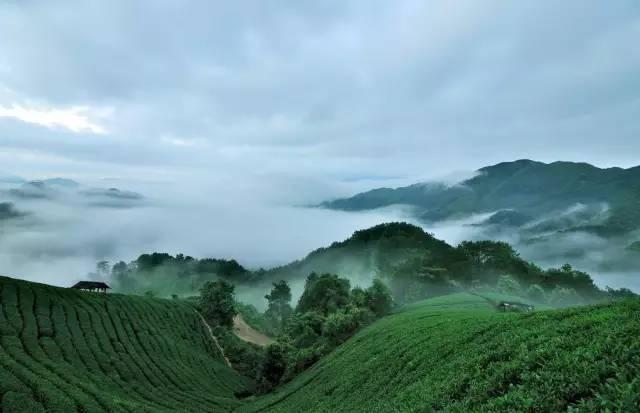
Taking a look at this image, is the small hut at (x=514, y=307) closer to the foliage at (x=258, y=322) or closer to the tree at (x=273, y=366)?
the tree at (x=273, y=366)

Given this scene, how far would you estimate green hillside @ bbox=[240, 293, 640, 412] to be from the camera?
9914 millimetres

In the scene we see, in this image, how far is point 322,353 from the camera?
2121 inches

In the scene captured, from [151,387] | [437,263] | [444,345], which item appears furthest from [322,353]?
[437,263]

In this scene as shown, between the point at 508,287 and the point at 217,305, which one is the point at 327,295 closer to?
the point at 217,305

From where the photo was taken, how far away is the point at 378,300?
221ft

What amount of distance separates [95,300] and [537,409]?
251 feet

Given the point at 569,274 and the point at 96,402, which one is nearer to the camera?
the point at 96,402

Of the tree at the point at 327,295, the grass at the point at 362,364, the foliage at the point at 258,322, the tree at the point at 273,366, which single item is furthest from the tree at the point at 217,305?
the tree at the point at 273,366

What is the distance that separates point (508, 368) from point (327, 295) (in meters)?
66.7

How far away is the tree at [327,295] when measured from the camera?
76562mm

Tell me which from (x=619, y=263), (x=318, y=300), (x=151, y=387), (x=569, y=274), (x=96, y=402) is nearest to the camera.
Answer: (x=96, y=402)

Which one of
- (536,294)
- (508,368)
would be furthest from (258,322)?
(508,368)

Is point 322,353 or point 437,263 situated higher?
point 437,263

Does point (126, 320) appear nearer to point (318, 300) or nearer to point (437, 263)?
point (318, 300)
